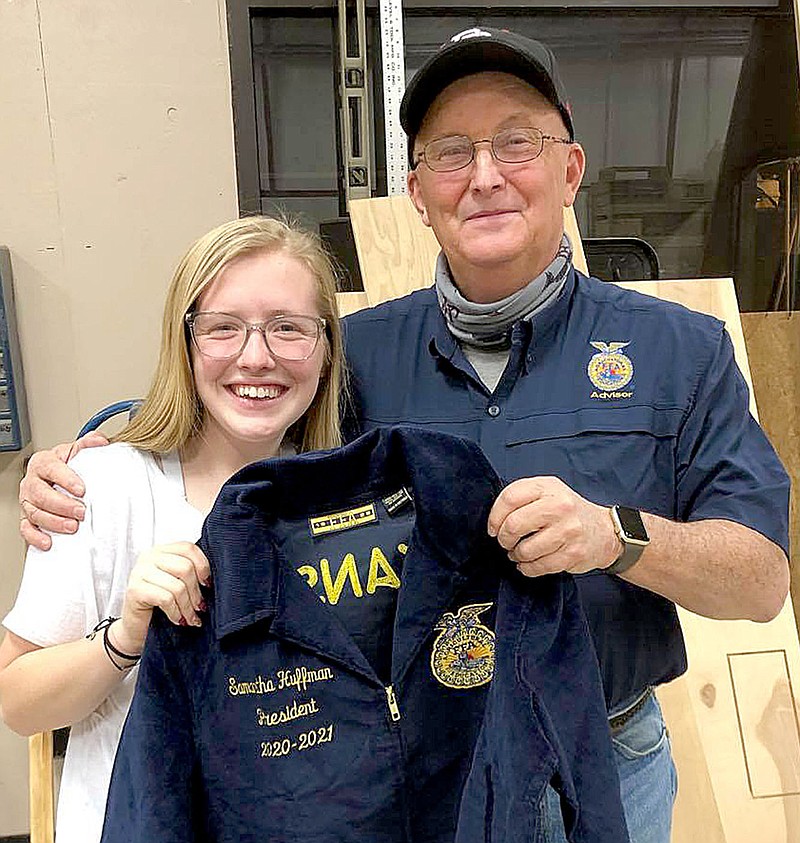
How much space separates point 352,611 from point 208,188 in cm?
160

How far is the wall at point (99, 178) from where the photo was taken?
7.20ft

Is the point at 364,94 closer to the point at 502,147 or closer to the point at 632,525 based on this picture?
the point at 502,147

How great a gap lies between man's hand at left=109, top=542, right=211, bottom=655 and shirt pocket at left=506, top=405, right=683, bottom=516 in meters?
0.44

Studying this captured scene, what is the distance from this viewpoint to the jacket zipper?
97cm

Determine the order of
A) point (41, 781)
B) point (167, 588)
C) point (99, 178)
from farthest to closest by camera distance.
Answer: point (99, 178) → point (41, 781) → point (167, 588)

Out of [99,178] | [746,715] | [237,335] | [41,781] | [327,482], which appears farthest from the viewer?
[99,178]

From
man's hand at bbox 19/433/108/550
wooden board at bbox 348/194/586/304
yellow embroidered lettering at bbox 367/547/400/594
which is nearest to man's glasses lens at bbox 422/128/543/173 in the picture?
yellow embroidered lettering at bbox 367/547/400/594

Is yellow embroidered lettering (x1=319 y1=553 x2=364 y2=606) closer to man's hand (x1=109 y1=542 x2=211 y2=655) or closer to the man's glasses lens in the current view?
man's hand (x1=109 y1=542 x2=211 y2=655)

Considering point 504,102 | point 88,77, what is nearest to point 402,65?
point 88,77

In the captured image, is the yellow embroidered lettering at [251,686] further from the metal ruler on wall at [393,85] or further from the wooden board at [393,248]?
the metal ruler on wall at [393,85]

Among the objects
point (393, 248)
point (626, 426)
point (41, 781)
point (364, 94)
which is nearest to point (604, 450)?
point (626, 426)

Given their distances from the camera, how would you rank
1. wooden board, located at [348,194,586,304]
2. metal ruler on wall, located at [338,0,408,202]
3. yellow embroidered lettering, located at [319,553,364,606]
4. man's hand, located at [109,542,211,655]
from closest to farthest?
1. man's hand, located at [109,542,211,655]
2. yellow embroidered lettering, located at [319,553,364,606]
3. wooden board, located at [348,194,586,304]
4. metal ruler on wall, located at [338,0,408,202]

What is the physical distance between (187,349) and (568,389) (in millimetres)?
510

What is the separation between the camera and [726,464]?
1.13 m
